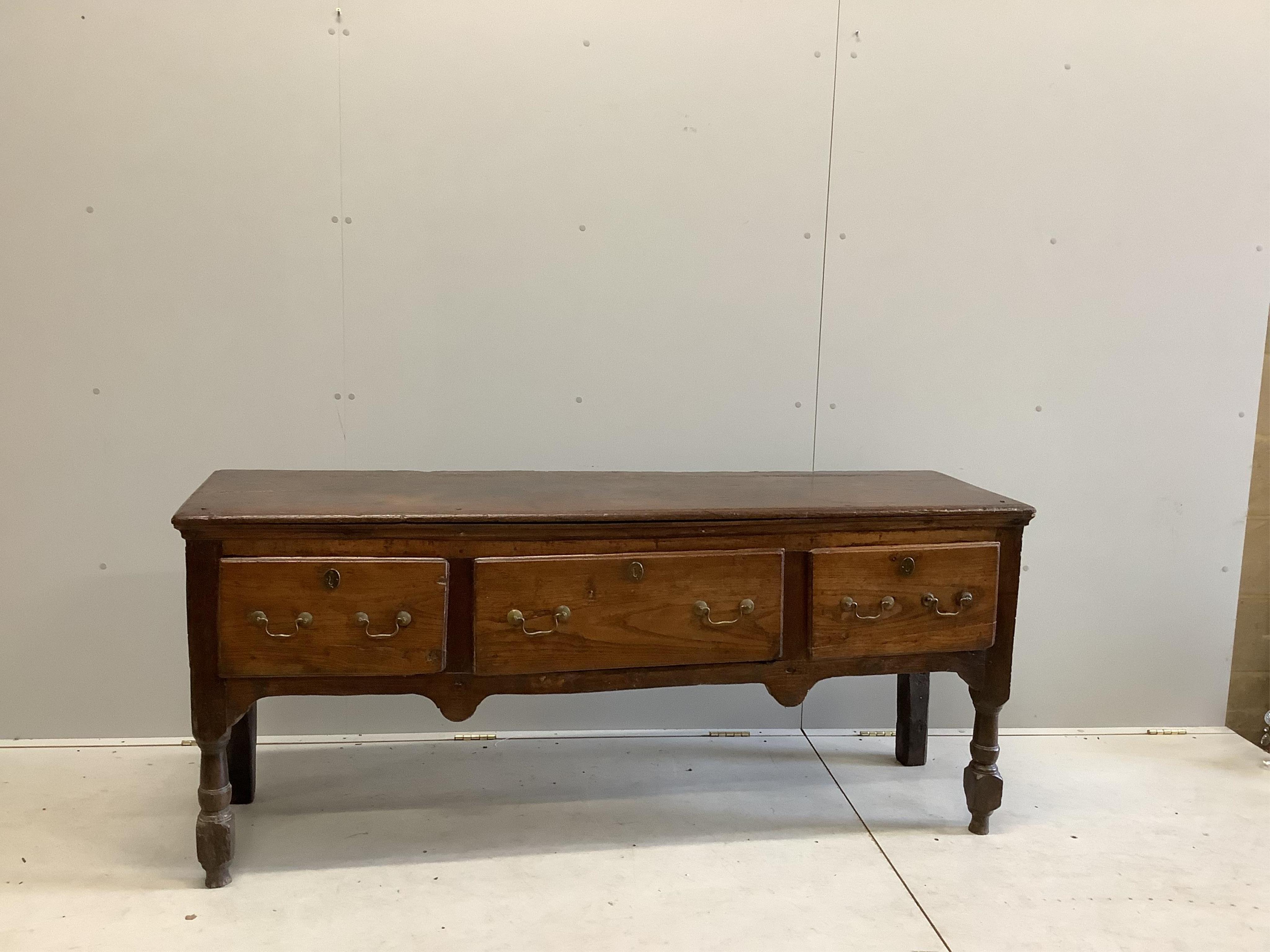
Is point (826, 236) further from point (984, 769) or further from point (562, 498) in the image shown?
point (984, 769)

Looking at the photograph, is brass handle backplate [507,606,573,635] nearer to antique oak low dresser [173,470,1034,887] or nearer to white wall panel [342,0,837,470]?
antique oak low dresser [173,470,1034,887]

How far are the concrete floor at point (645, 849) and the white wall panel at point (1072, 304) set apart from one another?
1.17 ft

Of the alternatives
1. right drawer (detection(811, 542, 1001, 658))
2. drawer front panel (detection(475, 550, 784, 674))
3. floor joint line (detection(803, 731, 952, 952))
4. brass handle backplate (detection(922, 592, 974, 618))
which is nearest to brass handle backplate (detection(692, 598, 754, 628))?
drawer front panel (detection(475, 550, 784, 674))

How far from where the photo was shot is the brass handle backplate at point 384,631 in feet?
6.37

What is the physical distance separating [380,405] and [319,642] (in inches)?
31.4

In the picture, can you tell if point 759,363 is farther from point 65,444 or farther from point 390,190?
Result: point 65,444

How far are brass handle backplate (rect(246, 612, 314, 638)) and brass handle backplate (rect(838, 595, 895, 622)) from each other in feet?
3.53

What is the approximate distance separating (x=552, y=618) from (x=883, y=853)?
0.90 m

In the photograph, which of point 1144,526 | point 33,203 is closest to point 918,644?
point 1144,526

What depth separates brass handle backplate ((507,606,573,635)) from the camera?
198 centimetres

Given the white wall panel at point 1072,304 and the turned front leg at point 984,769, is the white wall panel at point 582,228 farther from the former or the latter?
the turned front leg at point 984,769

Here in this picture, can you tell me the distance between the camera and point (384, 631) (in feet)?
6.41

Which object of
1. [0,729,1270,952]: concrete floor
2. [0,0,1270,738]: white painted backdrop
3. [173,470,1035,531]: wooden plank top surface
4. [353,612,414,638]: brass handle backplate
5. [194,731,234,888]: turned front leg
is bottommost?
[0,729,1270,952]: concrete floor

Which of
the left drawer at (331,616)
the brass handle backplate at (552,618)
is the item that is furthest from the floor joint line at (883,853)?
the left drawer at (331,616)
